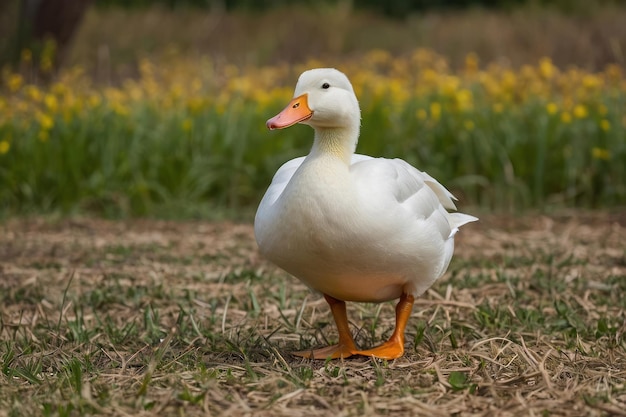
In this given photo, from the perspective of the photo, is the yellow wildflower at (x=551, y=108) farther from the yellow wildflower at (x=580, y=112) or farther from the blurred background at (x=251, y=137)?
the yellow wildflower at (x=580, y=112)

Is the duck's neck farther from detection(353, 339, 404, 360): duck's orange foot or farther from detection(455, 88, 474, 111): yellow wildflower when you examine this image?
detection(455, 88, 474, 111): yellow wildflower

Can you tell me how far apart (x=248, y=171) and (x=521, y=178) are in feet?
6.39

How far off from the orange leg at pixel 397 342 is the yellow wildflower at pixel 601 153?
3.88 m

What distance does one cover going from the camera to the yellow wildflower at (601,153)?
23.3ft

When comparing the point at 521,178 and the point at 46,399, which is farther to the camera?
the point at 521,178

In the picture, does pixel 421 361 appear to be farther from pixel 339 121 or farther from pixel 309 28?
pixel 309 28

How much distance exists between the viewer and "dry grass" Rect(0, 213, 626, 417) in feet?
9.53

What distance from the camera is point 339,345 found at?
142 inches

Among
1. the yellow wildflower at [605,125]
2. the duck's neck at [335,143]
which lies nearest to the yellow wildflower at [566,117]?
the yellow wildflower at [605,125]

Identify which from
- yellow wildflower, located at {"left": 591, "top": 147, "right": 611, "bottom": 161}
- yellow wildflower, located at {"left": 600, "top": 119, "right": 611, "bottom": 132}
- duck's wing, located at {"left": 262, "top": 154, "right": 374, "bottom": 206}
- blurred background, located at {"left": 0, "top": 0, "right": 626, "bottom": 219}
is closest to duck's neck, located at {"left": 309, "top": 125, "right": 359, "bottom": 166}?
duck's wing, located at {"left": 262, "top": 154, "right": 374, "bottom": 206}

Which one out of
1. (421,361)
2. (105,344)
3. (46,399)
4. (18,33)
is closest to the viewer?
(46,399)

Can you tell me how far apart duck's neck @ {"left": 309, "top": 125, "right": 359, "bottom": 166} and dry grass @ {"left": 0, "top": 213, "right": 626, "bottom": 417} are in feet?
2.23

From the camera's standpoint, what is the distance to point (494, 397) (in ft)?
9.69

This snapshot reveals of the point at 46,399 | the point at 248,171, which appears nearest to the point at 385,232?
the point at 46,399
